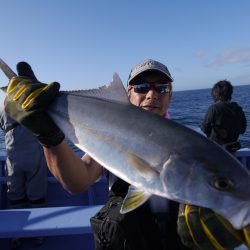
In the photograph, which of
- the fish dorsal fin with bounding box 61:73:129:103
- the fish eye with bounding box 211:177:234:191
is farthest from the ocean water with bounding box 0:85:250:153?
the fish eye with bounding box 211:177:234:191

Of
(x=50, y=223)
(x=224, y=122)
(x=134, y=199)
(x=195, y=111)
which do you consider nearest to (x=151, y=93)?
(x=134, y=199)

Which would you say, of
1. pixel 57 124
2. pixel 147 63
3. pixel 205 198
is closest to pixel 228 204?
pixel 205 198

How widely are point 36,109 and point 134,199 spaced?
1.13m

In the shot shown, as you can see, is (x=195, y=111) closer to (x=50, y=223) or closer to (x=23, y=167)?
(x=23, y=167)

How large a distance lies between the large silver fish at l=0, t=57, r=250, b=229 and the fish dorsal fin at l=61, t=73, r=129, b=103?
0.09m

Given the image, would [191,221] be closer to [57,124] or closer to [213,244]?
[213,244]

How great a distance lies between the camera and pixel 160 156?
6.98 feet

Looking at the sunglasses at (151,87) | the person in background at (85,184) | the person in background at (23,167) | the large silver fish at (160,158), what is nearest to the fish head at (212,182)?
the large silver fish at (160,158)

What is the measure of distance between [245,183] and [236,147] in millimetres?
5683

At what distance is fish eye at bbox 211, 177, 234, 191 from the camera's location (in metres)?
1.98

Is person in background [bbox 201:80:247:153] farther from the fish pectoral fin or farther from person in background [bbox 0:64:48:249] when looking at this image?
the fish pectoral fin

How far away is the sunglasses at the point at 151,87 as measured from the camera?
127 inches

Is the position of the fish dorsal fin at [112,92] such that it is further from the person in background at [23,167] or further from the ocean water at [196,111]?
the ocean water at [196,111]

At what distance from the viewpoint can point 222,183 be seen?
2.00 metres
